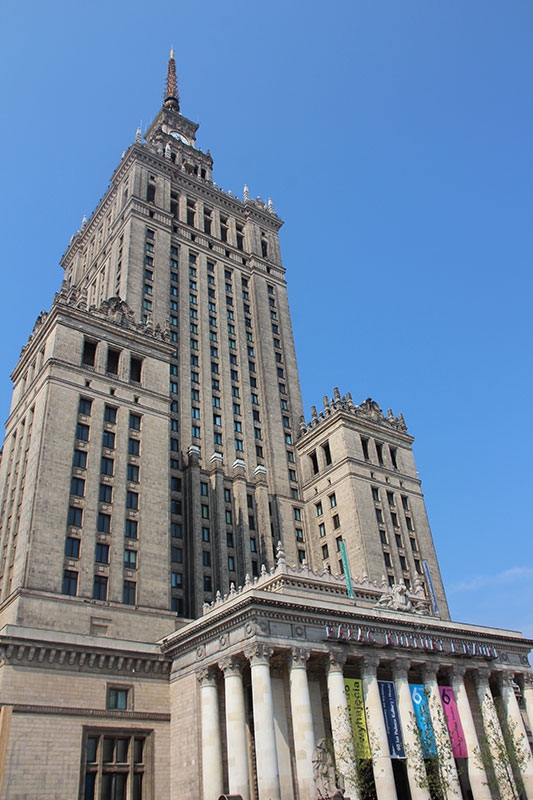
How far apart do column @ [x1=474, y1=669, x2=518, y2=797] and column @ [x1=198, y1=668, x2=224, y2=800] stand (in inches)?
835

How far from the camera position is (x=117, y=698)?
4869 centimetres

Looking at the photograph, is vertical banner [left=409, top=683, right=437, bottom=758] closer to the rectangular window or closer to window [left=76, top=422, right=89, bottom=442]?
the rectangular window

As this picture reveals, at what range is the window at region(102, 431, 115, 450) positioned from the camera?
5972cm

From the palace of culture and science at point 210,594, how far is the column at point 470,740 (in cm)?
16

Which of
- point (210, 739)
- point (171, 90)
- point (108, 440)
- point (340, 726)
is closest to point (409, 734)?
point (340, 726)

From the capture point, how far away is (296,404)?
91.4m

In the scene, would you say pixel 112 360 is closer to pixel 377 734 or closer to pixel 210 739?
pixel 210 739

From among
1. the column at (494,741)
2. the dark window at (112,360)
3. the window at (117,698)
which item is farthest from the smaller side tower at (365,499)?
the window at (117,698)

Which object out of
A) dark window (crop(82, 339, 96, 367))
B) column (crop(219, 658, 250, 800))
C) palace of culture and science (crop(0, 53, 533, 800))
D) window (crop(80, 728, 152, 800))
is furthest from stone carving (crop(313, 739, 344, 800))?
dark window (crop(82, 339, 96, 367))

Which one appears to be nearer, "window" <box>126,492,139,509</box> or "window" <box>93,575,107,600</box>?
"window" <box>93,575,107,600</box>

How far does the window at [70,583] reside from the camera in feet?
167

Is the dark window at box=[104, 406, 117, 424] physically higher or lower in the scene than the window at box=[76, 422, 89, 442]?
higher

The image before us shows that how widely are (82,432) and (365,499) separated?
111 ft

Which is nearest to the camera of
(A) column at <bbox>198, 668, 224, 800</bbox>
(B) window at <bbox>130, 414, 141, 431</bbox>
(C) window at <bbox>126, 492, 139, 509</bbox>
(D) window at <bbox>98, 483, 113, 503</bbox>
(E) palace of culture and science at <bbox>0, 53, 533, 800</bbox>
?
(A) column at <bbox>198, 668, 224, 800</bbox>
